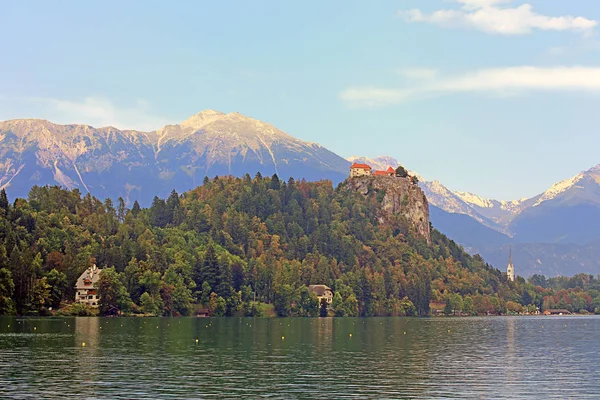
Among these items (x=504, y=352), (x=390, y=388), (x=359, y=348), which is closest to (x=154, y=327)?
(x=359, y=348)

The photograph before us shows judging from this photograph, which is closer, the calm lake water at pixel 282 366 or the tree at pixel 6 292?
the calm lake water at pixel 282 366

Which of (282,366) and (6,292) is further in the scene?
(6,292)

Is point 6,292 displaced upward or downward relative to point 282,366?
upward

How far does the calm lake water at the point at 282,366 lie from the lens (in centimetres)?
7844

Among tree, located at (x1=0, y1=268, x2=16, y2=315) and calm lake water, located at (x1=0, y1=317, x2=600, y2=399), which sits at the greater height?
tree, located at (x1=0, y1=268, x2=16, y2=315)

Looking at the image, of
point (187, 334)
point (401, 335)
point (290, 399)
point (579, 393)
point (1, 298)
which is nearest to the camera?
point (290, 399)

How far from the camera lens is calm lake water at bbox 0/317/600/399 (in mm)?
78438

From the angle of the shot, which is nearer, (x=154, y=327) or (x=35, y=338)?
(x=35, y=338)

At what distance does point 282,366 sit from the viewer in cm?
9800

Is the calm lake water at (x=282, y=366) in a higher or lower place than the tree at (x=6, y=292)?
lower

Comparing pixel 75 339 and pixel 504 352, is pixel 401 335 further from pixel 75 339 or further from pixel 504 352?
pixel 75 339

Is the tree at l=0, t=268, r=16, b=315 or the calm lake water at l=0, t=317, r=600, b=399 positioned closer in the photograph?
the calm lake water at l=0, t=317, r=600, b=399

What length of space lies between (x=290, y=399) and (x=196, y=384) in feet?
37.6

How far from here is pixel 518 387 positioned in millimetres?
83562
